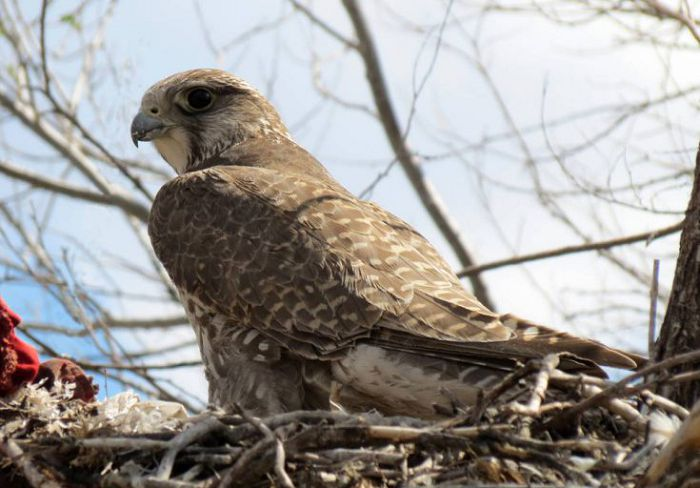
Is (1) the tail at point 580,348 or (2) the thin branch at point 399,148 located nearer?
(1) the tail at point 580,348

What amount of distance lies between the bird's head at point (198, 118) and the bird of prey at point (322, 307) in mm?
753

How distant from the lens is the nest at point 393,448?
340 cm

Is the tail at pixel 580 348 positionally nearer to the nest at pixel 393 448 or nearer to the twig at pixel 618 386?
the nest at pixel 393 448

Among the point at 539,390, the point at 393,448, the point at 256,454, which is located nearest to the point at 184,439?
the point at 256,454

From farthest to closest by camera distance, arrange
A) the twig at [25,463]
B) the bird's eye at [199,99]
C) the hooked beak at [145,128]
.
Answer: the bird's eye at [199,99] < the hooked beak at [145,128] < the twig at [25,463]

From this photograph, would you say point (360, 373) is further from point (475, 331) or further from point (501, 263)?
point (501, 263)

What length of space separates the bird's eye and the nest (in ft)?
8.87

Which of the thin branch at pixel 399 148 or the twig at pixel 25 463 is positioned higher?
the thin branch at pixel 399 148

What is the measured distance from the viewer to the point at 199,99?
6.22m

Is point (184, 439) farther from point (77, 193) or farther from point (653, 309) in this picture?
point (77, 193)

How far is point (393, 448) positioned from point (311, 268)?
124 cm

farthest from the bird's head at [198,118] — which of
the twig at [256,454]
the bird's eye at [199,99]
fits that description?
the twig at [256,454]

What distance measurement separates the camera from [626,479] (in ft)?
11.2

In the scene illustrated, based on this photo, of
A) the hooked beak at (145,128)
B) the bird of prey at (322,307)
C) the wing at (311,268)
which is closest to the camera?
the bird of prey at (322,307)
